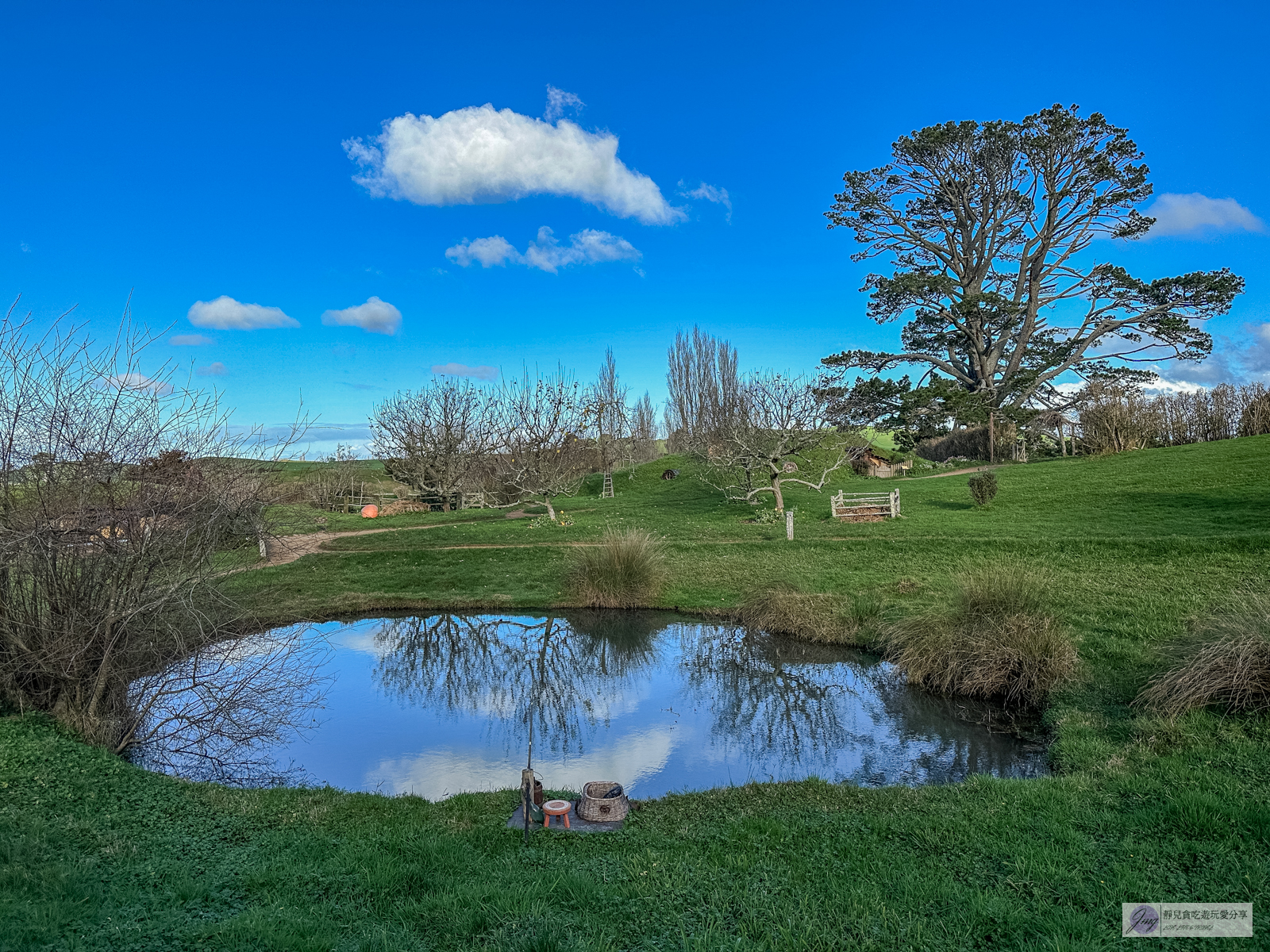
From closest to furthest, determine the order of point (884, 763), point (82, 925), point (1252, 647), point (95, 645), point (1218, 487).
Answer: point (82, 925) → point (1252, 647) → point (95, 645) → point (884, 763) → point (1218, 487)

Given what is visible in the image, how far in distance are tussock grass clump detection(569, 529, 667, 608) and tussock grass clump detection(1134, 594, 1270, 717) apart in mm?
9541

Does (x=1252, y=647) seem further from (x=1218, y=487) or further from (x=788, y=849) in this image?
(x=1218, y=487)

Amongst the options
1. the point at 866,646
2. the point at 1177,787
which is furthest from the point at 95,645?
the point at 866,646

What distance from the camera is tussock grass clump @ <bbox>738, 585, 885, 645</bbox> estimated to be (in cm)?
1246

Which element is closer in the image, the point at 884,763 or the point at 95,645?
the point at 95,645

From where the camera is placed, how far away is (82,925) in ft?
12.8

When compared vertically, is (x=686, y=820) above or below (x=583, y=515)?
below

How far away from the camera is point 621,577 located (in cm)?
1556

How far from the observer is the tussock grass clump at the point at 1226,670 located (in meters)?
6.64

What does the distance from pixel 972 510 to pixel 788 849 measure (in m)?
20.1

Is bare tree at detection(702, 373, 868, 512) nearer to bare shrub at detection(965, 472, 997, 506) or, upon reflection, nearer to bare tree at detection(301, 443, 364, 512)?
bare shrub at detection(965, 472, 997, 506)

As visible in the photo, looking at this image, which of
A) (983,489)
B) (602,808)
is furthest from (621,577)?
(983,489)

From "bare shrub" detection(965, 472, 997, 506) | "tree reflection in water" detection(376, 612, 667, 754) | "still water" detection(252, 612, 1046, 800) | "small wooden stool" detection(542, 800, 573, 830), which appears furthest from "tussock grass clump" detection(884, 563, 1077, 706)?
"bare shrub" detection(965, 472, 997, 506)

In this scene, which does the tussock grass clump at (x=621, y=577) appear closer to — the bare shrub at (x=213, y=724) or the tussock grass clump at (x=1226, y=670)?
the bare shrub at (x=213, y=724)
